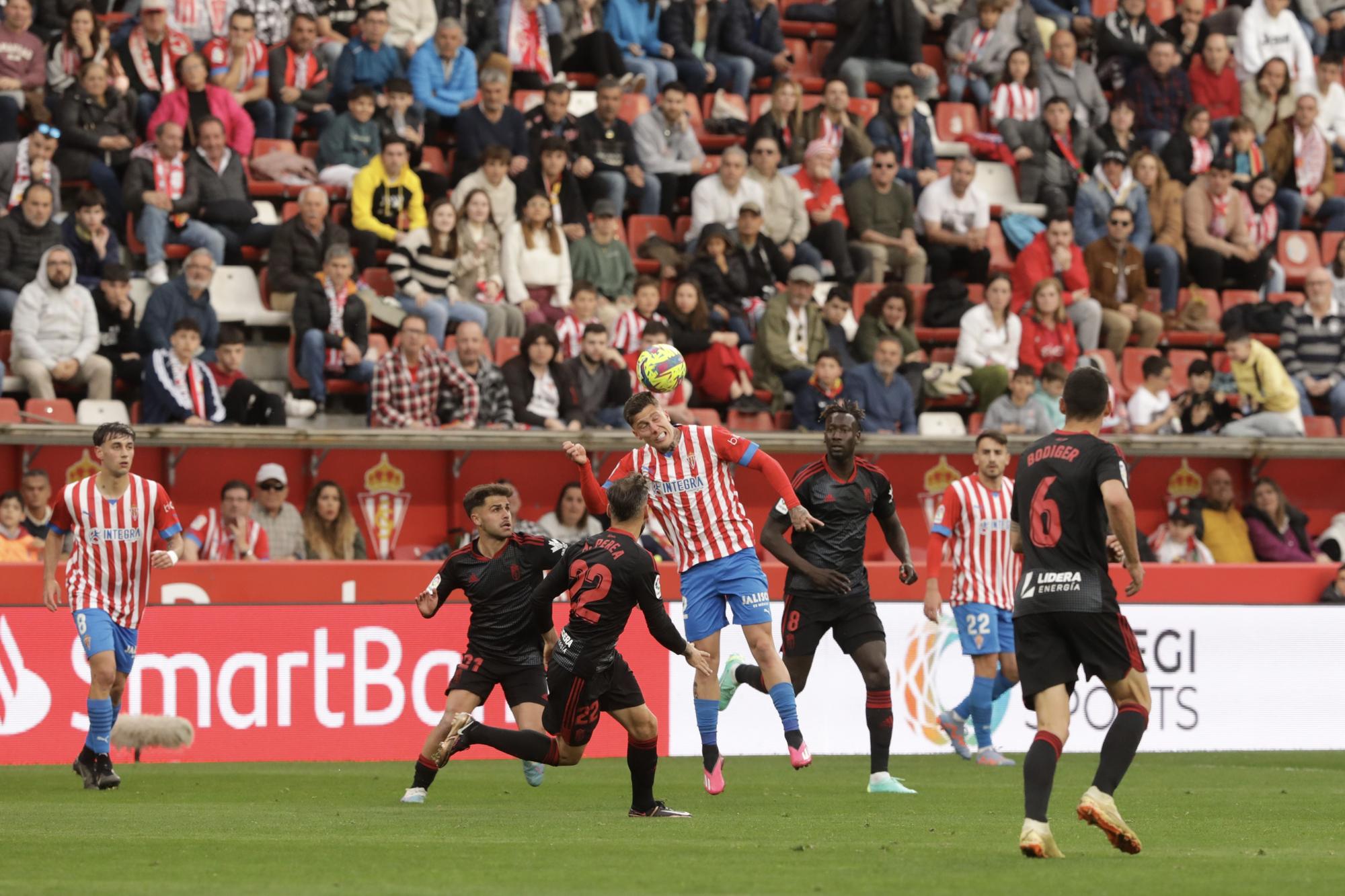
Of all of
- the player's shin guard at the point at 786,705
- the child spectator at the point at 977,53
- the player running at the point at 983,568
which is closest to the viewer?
the player's shin guard at the point at 786,705

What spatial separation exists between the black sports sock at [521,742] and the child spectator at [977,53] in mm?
15066

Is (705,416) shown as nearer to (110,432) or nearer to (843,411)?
(843,411)

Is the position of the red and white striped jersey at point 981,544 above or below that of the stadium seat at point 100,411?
below

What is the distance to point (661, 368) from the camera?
11656 millimetres

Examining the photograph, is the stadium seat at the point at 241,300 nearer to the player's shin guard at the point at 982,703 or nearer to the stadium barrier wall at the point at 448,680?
the stadium barrier wall at the point at 448,680

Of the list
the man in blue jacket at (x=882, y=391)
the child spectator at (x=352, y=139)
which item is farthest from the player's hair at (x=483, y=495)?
the child spectator at (x=352, y=139)

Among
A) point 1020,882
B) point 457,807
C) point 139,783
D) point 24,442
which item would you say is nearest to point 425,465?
point 24,442

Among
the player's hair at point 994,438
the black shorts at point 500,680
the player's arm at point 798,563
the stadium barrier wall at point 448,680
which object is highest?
the player's hair at point 994,438

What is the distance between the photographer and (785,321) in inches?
752

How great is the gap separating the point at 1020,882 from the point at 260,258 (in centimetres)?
1336

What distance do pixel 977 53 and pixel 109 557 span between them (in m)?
14.5

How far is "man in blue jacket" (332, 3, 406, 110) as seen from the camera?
66.2 feet

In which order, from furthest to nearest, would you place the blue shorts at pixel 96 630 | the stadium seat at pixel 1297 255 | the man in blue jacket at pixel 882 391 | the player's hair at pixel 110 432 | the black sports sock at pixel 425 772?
the stadium seat at pixel 1297 255, the man in blue jacket at pixel 882 391, the blue shorts at pixel 96 630, the player's hair at pixel 110 432, the black sports sock at pixel 425 772

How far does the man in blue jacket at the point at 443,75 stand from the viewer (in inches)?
802
